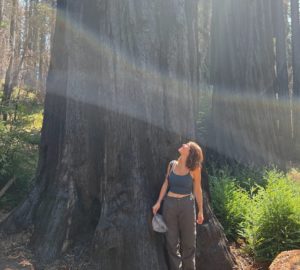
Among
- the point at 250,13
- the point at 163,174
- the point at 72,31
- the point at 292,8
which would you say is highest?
the point at 292,8

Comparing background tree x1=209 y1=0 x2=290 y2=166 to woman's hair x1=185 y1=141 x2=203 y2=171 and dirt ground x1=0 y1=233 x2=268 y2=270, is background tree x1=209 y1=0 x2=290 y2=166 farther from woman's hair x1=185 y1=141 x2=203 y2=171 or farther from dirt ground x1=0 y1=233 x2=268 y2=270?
woman's hair x1=185 y1=141 x2=203 y2=171

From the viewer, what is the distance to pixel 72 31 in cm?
694

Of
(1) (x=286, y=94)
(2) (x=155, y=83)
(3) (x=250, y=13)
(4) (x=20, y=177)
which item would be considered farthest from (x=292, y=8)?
(2) (x=155, y=83)

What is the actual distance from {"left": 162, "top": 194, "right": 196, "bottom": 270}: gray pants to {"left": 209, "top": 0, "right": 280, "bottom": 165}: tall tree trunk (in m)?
6.67

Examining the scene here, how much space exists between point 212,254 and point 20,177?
17.1 ft

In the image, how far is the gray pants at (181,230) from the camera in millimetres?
5059

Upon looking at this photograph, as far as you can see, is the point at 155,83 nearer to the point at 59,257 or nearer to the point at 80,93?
the point at 80,93

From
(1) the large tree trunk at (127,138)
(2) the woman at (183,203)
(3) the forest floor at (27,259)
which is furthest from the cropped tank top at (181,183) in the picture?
(3) the forest floor at (27,259)

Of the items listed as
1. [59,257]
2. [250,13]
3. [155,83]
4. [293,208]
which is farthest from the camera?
[250,13]

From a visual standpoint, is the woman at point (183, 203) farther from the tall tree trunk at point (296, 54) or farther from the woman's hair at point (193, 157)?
the tall tree trunk at point (296, 54)

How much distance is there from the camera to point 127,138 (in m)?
5.56

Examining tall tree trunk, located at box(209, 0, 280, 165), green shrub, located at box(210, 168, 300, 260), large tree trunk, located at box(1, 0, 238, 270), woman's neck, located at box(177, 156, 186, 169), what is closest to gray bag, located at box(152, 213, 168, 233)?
large tree trunk, located at box(1, 0, 238, 270)

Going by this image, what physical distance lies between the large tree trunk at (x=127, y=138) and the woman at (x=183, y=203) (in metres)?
0.26

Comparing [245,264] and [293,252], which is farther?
[245,264]
